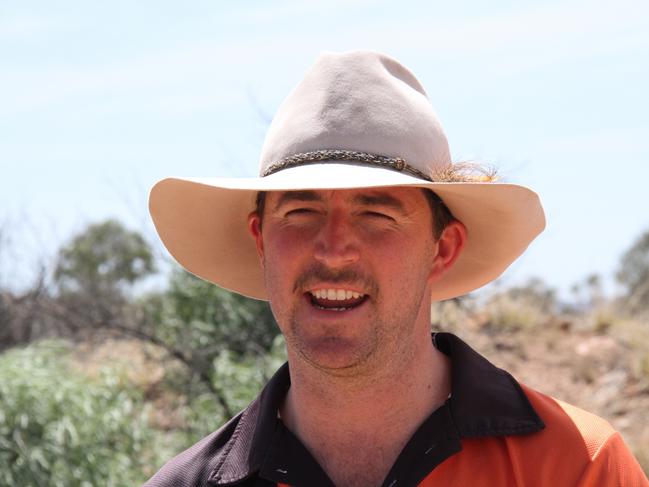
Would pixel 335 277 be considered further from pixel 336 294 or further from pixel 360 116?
pixel 360 116

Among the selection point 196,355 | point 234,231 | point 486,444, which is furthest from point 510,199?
point 196,355

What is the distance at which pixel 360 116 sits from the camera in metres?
3.10

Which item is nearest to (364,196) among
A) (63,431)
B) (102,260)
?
(63,431)

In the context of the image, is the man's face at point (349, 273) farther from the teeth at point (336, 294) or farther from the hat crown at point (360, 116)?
the hat crown at point (360, 116)

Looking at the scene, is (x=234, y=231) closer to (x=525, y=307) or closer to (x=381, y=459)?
(x=381, y=459)

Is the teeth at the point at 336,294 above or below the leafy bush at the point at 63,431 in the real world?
above

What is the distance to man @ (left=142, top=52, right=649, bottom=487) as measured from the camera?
2896 mm

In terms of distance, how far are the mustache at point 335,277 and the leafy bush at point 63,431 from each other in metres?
5.26

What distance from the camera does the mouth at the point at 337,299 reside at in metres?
2.92

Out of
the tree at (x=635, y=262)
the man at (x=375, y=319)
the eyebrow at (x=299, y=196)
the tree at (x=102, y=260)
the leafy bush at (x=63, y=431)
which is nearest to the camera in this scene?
the man at (x=375, y=319)

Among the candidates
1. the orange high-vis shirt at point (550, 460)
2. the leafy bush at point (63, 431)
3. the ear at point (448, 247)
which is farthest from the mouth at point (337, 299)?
the leafy bush at point (63, 431)

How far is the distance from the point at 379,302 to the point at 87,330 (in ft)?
23.1

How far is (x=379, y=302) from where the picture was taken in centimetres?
293

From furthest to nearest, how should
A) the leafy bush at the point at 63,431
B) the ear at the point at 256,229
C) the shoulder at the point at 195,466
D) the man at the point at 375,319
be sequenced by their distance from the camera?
the leafy bush at the point at 63,431 → the ear at the point at 256,229 → the shoulder at the point at 195,466 → the man at the point at 375,319
